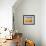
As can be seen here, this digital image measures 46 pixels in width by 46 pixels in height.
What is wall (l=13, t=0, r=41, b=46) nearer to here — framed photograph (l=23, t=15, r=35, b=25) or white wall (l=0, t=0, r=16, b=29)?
framed photograph (l=23, t=15, r=35, b=25)

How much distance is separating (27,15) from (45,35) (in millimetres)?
1327

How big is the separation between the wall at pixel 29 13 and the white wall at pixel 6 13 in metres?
1.32

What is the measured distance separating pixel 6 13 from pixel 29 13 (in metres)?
1.65

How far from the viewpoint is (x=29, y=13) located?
5.93 meters

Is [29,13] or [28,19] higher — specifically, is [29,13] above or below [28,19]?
above

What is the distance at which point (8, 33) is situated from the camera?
4227mm

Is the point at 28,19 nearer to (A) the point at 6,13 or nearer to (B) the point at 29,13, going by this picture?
(B) the point at 29,13

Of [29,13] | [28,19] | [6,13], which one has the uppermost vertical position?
[29,13]

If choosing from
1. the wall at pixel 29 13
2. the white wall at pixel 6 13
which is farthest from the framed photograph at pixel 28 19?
the white wall at pixel 6 13

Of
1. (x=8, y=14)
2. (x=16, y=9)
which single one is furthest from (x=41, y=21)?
(x=8, y=14)

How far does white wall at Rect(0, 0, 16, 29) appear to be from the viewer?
4521 millimetres

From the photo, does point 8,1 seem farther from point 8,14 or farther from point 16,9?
point 16,9

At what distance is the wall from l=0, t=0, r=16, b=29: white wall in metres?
1.32

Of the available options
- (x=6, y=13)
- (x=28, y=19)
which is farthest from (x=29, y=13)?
(x=6, y=13)
